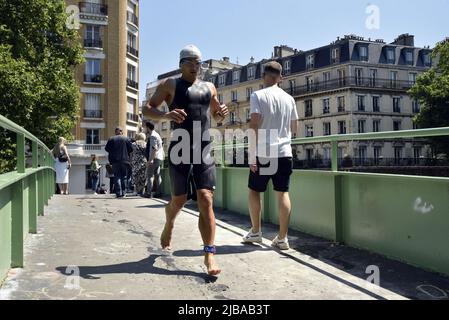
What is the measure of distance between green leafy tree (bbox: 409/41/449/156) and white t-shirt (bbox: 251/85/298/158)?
45399 mm

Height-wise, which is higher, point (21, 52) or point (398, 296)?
point (21, 52)

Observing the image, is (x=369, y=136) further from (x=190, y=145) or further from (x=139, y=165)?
(x=139, y=165)

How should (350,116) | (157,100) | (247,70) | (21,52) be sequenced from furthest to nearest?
(247,70)
(350,116)
(21,52)
(157,100)

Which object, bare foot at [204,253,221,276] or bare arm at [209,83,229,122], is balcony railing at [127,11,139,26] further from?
bare foot at [204,253,221,276]

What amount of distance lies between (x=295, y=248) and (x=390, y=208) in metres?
1.12

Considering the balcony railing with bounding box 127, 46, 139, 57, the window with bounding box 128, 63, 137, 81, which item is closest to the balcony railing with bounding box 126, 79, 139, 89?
the window with bounding box 128, 63, 137, 81

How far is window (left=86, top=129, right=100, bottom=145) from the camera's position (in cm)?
4677

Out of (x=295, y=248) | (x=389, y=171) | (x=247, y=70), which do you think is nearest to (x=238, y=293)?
(x=295, y=248)

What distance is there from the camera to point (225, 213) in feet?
25.6

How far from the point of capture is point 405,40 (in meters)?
74.0

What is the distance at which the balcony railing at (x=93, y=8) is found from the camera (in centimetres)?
4669

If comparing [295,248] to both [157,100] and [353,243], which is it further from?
[157,100]

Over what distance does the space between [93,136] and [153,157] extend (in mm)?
38719

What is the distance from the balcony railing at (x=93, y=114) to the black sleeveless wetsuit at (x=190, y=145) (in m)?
44.6
